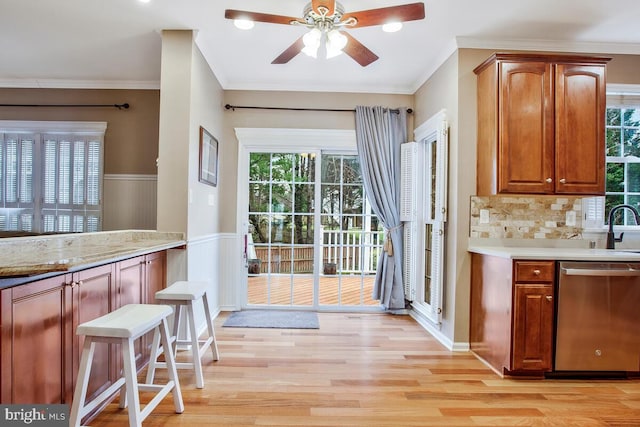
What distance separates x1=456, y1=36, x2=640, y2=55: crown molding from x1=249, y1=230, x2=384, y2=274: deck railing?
2.19m

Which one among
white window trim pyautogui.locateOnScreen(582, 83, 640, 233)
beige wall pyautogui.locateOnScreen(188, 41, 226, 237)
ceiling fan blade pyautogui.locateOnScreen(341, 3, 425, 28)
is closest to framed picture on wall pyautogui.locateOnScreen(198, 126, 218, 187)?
beige wall pyautogui.locateOnScreen(188, 41, 226, 237)

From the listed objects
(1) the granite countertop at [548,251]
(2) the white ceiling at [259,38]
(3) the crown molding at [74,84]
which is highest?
(2) the white ceiling at [259,38]

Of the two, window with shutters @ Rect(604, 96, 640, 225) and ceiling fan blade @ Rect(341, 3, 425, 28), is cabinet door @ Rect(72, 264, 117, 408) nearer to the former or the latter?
ceiling fan blade @ Rect(341, 3, 425, 28)

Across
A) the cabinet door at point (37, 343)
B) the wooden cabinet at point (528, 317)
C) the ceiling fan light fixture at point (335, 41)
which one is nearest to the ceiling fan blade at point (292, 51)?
the ceiling fan light fixture at point (335, 41)

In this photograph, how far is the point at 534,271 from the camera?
2.56 m

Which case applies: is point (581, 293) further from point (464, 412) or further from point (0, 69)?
point (0, 69)

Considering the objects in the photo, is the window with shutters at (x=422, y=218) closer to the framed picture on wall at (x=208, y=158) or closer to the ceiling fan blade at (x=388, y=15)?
the ceiling fan blade at (x=388, y=15)

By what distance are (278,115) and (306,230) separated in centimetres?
140

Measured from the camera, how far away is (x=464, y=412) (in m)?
2.14

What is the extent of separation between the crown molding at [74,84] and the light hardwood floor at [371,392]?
3032 millimetres

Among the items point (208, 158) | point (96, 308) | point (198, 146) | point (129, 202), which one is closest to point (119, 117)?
point (129, 202)

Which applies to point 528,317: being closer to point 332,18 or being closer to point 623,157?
point 623,157

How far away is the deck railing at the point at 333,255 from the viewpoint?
4.37 metres

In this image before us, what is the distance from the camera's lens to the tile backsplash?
10.3ft
